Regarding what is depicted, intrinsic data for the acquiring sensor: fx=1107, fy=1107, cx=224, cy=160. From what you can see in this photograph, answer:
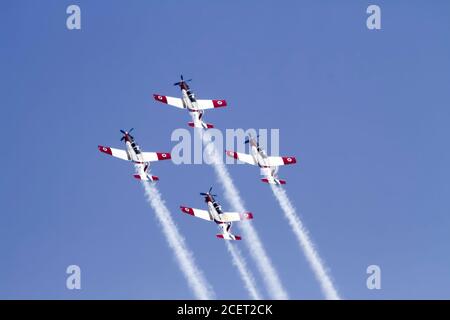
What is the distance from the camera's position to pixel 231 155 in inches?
5389

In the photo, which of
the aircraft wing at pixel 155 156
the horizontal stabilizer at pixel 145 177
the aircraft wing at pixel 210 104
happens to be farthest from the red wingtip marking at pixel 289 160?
the horizontal stabilizer at pixel 145 177

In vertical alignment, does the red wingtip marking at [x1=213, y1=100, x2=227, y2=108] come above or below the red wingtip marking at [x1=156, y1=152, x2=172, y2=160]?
above

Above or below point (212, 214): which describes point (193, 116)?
above

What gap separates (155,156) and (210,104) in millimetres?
9368

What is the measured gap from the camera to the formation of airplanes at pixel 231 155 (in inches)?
5059

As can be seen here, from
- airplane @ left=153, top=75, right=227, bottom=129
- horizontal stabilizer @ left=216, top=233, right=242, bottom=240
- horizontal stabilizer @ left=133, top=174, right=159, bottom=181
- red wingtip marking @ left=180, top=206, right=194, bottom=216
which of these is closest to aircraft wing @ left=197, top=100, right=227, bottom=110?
airplane @ left=153, top=75, right=227, bottom=129

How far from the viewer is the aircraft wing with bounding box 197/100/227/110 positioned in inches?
5290

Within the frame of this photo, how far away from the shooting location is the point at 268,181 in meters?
130

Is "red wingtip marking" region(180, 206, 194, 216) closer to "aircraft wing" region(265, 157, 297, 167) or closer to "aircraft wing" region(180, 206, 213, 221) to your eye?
"aircraft wing" region(180, 206, 213, 221)

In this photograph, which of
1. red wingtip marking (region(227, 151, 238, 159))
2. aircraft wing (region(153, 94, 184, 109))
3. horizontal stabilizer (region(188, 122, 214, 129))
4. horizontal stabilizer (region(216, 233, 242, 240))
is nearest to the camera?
horizontal stabilizer (region(216, 233, 242, 240))

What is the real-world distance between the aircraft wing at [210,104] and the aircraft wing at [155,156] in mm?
7151
